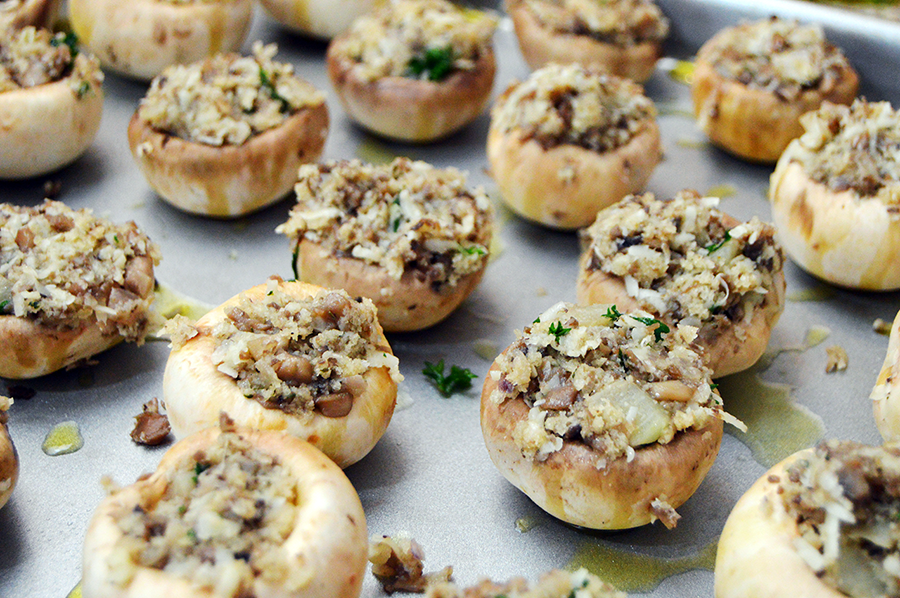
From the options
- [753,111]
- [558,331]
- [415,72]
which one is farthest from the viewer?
[415,72]

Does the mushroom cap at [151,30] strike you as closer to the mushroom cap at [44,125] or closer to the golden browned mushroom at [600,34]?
the mushroom cap at [44,125]

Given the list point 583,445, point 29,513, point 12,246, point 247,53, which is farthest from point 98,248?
point 247,53

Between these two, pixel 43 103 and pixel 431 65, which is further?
pixel 431 65

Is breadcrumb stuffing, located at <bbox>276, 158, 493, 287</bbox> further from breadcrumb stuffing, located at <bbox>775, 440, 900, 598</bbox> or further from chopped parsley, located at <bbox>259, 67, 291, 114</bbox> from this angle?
breadcrumb stuffing, located at <bbox>775, 440, 900, 598</bbox>

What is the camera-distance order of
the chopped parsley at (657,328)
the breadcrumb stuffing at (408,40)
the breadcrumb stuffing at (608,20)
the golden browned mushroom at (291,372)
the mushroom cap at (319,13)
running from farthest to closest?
the mushroom cap at (319,13) → the breadcrumb stuffing at (608,20) → the breadcrumb stuffing at (408,40) → the chopped parsley at (657,328) → the golden browned mushroom at (291,372)

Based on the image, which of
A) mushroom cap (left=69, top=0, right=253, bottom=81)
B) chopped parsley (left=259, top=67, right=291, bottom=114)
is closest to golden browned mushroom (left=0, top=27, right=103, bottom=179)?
mushroom cap (left=69, top=0, right=253, bottom=81)

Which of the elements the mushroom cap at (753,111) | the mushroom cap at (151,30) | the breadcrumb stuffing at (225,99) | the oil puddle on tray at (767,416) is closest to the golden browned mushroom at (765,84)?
the mushroom cap at (753,111)

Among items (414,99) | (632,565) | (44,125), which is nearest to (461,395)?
(632,565)

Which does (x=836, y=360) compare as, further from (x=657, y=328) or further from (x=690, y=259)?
(x=657, y=328)

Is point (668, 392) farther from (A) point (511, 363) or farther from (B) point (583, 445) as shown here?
(A) point (511, 363)
